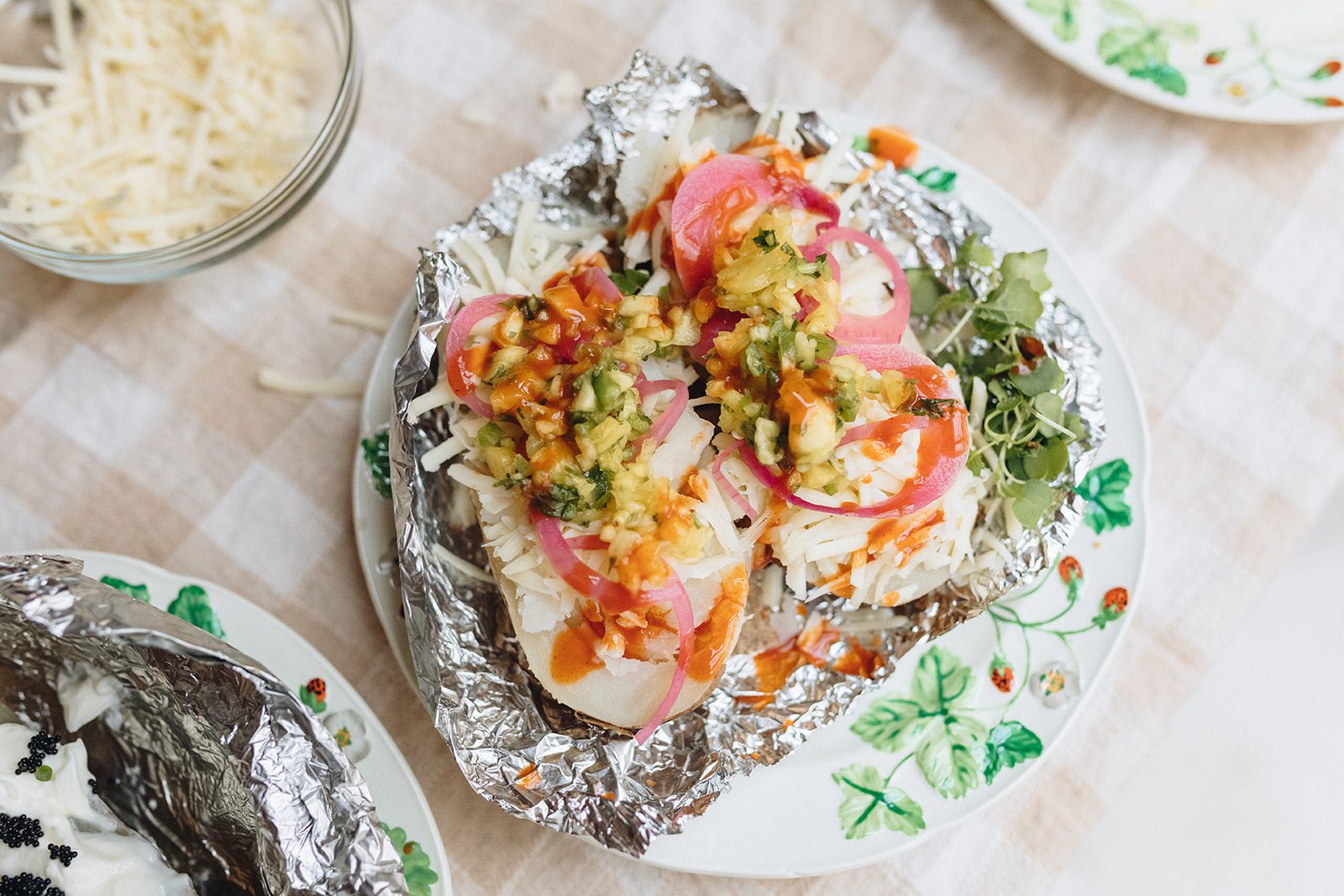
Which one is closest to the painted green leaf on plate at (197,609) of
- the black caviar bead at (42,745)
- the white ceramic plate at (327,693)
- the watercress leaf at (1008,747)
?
the white ceramic plate at (327,693)

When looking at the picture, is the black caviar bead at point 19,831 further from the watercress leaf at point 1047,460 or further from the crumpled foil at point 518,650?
the watercress leaf at point 1047,460

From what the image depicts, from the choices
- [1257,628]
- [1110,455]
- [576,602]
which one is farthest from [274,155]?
[1257,628]

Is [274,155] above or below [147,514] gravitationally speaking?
above

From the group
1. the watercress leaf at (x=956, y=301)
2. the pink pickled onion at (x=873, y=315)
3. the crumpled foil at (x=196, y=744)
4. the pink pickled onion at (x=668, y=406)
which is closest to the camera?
the crumpled foil at (x=196, y=744)

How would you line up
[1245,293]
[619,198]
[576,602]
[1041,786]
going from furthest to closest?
1. [1245,293]
2. [1041,786]
3. [619,198]
4. [576,602]

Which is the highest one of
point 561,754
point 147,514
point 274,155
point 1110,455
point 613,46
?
point 613,46

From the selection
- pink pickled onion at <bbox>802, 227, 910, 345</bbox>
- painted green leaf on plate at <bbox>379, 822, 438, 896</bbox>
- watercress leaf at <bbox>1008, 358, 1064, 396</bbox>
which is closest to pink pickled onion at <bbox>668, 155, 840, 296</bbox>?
pink pickled onion at <bbox>802, 227, 910, 345</bbox>

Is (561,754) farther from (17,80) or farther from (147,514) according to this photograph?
(17,80)

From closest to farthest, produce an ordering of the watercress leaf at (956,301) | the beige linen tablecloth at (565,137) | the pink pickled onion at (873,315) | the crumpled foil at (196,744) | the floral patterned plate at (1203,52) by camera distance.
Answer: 1. the crumpled foil at (196,744)
2. the pink pickled onion at (873,315)
3. the watercress leaf at (956,301)
4. the beige linen tablecloth at (565,137)
5. the floral patterned plate at (1203,52)
